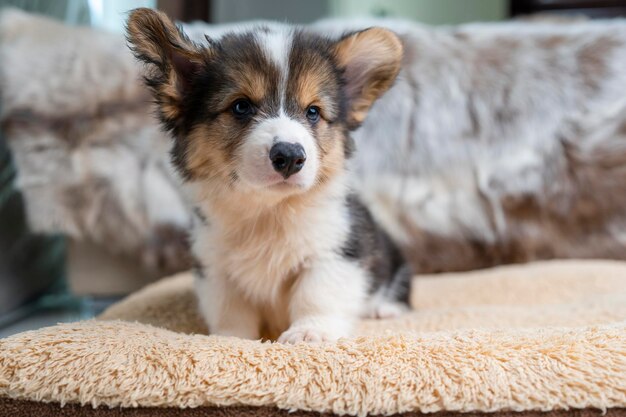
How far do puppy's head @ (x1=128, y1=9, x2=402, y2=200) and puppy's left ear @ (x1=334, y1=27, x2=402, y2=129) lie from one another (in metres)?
0.01

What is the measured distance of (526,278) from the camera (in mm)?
2766

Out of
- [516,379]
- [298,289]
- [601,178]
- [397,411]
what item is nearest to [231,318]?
[298,289]

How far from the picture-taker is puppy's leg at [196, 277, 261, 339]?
193 centimetres

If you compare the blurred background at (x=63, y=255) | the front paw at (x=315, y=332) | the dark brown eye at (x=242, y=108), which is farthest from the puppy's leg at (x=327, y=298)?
the blurred background at (x=63, y=255)

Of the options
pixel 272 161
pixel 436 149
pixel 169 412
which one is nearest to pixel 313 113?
pixel 272 161

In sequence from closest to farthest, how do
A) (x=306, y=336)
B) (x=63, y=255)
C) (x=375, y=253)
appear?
(x=306, y=336), (x=375, y=253), (x=63, y=255)

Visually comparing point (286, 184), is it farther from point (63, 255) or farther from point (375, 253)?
point (63, 255)

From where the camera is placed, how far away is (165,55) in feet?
5.83

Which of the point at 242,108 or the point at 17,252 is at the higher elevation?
the point at 242,108

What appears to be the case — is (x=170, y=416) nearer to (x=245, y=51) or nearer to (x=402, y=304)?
(x=245, y=51)

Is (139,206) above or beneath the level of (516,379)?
beneath

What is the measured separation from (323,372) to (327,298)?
44 cm

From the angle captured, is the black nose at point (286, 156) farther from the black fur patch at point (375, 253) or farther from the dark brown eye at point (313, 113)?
the black fur patch at point (375, 253)

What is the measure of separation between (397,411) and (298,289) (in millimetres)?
604
